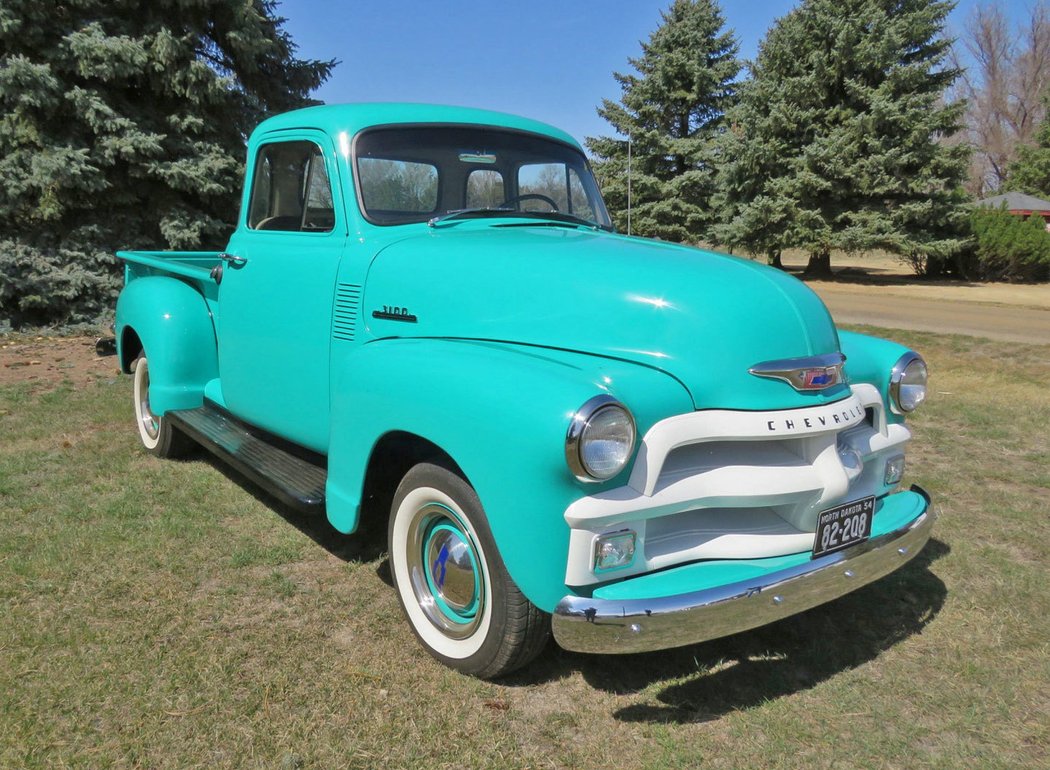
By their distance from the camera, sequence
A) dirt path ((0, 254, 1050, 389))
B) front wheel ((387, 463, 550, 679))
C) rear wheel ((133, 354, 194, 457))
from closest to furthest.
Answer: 1. front wheel ((387, 463, 550, 679))
2. rear wheel ((133, 354, 194, 457))
3. dirt path ((0, 254, 1050, 389))

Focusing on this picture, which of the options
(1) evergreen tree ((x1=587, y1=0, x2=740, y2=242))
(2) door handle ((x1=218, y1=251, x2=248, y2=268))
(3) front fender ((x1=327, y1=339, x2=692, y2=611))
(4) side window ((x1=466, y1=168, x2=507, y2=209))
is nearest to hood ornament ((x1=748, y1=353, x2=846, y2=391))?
(3) front fender ((x1=327, y1=339, x2=692, y2=611))

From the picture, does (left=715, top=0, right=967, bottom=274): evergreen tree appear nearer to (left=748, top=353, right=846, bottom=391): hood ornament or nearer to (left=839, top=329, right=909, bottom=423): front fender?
(left=839, top=329, right=909, bottom=423): front fender

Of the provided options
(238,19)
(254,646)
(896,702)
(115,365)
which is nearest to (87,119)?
(238,19)

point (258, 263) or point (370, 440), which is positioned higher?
point (258, 263)

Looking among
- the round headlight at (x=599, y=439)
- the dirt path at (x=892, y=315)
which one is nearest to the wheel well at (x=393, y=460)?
the round headlight at (x=599, y=439)

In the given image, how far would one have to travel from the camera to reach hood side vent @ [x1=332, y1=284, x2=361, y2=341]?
10.7 feet

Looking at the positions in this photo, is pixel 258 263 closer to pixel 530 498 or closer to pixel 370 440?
pixel 370 440

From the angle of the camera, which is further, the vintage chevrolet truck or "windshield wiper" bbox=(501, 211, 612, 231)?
"windshield wiper" bbox=(501, 211, 612, 231)

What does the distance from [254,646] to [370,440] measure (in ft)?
2.91

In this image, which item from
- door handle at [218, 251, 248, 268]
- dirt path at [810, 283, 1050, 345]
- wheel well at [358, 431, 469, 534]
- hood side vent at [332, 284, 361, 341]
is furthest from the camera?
dirt path at [810, 283, 1050, 345]

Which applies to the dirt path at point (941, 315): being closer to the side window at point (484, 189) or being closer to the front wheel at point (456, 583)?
the side window at point (484, 189)

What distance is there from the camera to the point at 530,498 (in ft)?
7.30

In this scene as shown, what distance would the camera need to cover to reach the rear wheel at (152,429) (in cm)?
481

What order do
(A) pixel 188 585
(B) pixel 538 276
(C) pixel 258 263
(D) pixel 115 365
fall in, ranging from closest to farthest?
1. (B) pixel 538 276
2. (A) pixel 188 585
3. (C) pixel 258 263
4. (D) pixel 115 365
